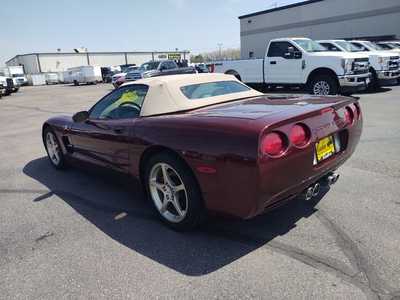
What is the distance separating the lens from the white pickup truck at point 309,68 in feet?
37.3

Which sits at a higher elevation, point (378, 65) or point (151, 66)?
point (151, 66)

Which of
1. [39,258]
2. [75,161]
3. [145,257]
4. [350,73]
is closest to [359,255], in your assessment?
[145,257]

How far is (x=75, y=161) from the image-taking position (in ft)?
16.2

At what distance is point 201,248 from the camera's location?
3064mm

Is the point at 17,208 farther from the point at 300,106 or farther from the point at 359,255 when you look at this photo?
the point at 359,255

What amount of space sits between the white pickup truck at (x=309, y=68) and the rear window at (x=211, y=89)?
8.09 meters

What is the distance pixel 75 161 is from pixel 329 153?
133 inches

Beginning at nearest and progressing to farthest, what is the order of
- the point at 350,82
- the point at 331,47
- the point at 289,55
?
the point at 350,82, the point at 289,55, the point at 331,47

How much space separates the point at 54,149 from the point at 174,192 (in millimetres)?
A: 3128

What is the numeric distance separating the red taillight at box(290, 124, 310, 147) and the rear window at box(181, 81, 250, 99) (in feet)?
4.45

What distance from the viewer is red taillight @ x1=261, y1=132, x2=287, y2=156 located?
2.56 m

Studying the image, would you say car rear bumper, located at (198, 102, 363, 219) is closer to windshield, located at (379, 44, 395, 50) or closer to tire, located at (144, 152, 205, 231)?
tire, located at (144, 152, 205, 231)

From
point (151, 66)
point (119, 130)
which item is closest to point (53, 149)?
point (119, 130)

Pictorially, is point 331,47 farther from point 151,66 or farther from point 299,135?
point 151,66
